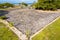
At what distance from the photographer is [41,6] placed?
82.7 feet

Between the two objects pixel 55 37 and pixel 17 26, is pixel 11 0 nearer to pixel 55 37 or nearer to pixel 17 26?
pixel 17 26

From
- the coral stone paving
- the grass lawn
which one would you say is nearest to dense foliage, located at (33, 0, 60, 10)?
the coral stone paving

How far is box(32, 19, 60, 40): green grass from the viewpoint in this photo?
13758 mm

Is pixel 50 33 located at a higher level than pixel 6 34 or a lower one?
lower

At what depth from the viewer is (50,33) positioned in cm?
1459

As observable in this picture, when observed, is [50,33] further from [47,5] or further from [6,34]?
[47,5]

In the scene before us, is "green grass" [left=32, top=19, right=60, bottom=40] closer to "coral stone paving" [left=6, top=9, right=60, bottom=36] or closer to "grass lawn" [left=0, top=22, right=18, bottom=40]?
"coral stone paving" [left=6, top=9, right=60, bottom=36]

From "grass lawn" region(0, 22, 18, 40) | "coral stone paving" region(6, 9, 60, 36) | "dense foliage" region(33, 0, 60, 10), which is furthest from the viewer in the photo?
"dense foliage" region(33, 0, 60, 10)

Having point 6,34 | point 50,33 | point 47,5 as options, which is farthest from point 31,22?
point 47,5

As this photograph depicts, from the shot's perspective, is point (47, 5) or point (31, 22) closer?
point (31, 22)

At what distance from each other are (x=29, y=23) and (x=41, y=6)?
803 cm

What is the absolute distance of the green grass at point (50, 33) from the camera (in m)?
13.8

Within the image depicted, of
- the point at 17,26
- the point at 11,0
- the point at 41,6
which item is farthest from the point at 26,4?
the point at 17,26

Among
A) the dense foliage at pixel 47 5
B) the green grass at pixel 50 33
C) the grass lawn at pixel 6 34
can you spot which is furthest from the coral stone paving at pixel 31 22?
the dense foliage at pixel 47 5
